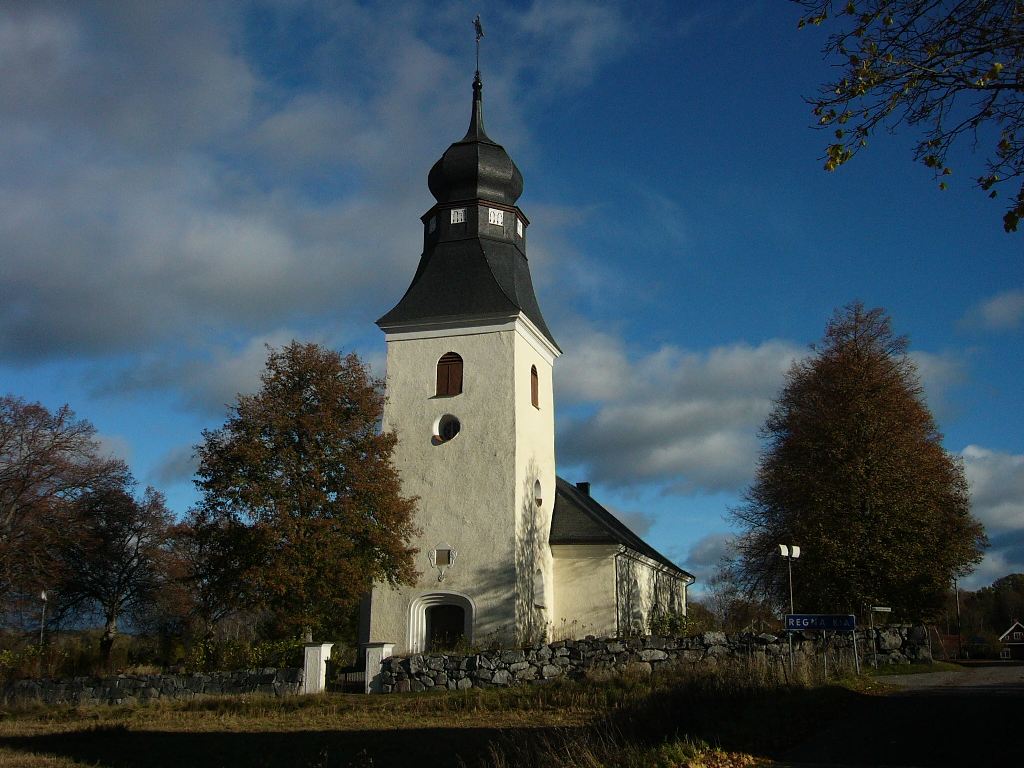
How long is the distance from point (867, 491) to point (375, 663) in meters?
14.2

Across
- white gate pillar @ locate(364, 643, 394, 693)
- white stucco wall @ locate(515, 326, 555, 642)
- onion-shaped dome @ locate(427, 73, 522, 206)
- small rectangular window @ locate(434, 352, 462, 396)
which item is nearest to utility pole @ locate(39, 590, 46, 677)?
white gate pillar @ locate(364, 643, 394, 693)

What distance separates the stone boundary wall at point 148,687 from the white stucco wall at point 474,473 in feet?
15.2

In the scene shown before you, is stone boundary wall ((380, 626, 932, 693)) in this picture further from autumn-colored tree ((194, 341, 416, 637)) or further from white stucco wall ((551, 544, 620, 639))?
white stucco wall ((551, 544, 620, 639))

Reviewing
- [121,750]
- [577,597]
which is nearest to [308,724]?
[121,750]

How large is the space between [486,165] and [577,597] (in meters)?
13.5

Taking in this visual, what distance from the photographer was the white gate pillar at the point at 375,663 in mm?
21297

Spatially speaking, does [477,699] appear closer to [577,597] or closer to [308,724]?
[308,724]

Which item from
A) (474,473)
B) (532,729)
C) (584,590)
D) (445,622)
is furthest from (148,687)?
(584,590)

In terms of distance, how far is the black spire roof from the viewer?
27172 mm

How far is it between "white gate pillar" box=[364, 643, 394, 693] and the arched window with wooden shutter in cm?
758

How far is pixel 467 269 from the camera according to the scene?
91.1 ft

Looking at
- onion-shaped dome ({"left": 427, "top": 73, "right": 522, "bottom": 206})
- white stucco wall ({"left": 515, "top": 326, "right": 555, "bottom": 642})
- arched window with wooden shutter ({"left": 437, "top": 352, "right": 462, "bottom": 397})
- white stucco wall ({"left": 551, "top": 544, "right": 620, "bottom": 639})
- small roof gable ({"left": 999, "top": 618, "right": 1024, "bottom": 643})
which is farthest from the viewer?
small roof gable ({"left": 999, "top": 618, "right": 1024, "bottom": 643})

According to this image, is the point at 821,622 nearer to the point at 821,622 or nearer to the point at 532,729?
the point at 821,622

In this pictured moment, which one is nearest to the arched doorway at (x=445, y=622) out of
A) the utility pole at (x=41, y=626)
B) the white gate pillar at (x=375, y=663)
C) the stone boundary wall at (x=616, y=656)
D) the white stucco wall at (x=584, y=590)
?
the white stucco wall at (x=584, y=590)
